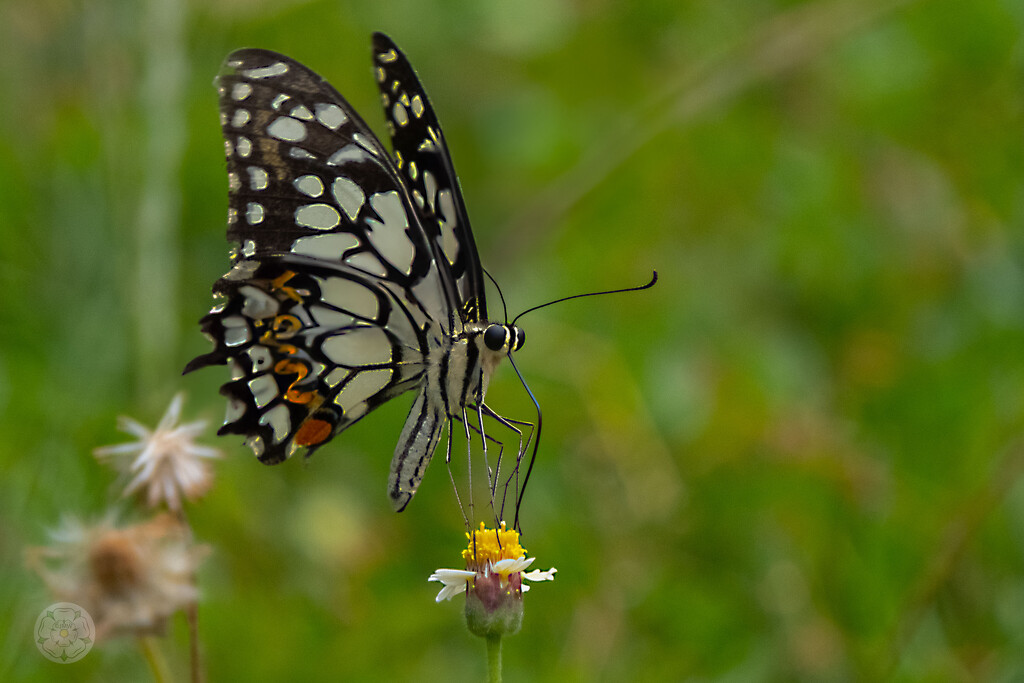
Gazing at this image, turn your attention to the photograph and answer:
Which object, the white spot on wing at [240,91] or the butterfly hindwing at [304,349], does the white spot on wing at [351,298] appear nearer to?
the butterfly hindwing at [304,349]

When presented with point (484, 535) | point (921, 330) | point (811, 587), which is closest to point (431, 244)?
point (484, 535)

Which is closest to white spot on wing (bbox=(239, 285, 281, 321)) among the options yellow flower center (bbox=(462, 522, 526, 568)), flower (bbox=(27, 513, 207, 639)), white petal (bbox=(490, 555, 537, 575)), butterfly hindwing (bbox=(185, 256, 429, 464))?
butterfly hindwing (bbox=(185, 256, 429, 464))

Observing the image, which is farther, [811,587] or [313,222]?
[811,587]

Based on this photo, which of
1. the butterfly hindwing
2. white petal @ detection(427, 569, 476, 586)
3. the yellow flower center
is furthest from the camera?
the butterfly hindwing

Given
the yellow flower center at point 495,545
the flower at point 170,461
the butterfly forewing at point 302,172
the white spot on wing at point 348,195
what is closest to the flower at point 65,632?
the flower at point 170,461

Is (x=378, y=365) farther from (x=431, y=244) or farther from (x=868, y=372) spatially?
(x=868, y=372)

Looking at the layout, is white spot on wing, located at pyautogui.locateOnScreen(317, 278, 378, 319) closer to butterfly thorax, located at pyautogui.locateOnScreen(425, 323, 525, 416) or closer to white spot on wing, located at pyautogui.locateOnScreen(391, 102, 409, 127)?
butterfly thorax, located at pyautogui.locateOnScreen(425, 323, 525, 416)

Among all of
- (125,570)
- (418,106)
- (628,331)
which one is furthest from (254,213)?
(628,331)
